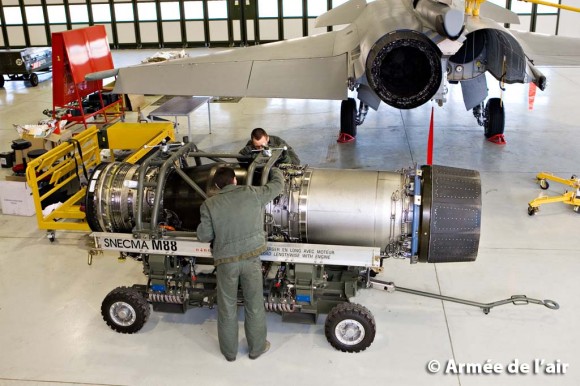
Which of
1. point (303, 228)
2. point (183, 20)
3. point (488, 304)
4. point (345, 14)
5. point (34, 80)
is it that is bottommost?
point (488, 304)

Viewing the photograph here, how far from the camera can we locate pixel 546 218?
7.82 metres

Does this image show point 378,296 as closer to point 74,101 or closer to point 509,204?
point 509,204

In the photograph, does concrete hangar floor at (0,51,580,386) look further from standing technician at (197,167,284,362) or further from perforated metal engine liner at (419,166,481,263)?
perforated metal engine liner at (419,166,481,263)

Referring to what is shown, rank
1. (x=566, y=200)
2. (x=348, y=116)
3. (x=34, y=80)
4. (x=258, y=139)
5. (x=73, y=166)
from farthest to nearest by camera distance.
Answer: (x=34, y=80)
(x=348, y=116)
(x=73, y=166)
(x=566, y=200)
(x=258, y=139)

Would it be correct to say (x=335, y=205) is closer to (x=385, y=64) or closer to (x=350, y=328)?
(x=350, y=328)

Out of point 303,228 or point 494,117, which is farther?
point 494,117

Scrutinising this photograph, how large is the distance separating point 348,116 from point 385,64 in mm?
3652

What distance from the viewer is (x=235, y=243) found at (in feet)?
15.8

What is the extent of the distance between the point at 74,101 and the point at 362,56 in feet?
25.6

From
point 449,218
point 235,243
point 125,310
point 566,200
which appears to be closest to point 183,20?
point 566,200

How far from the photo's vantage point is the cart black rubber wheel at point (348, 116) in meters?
11.1

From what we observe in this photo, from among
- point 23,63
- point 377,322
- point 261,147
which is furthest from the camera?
point 23,63

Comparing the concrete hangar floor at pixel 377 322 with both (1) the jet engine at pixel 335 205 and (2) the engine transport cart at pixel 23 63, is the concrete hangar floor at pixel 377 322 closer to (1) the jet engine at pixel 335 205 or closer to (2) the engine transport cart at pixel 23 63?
(1) the jet engine at pixel 335 205

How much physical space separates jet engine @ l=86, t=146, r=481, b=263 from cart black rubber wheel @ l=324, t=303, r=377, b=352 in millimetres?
594
